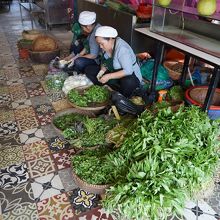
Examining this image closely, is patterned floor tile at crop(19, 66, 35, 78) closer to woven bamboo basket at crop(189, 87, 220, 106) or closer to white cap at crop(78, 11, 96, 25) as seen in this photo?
white cap at crop(78, 11, 96, 25)

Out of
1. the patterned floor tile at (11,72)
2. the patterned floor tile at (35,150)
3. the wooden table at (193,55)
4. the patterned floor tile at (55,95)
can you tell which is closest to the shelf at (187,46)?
the wooden table at (193,55)

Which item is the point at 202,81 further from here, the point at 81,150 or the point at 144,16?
the point at 81,150

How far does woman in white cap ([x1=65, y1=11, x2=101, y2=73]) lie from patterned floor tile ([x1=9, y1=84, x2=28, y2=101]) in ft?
2.54

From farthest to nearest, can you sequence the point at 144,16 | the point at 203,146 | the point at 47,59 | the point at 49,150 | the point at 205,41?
1. the point at 47,59
2. the point at 144,16
3. the point at 205,41
4. the point at 49,150
5. the point at 203,146

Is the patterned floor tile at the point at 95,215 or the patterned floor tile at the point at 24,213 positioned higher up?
the patterned floor tile at the point at 95,215

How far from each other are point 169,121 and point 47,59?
10.1ft

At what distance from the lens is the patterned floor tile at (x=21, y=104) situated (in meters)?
3.21

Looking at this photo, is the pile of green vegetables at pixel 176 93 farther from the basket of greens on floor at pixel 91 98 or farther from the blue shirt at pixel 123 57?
the basket of greens on floor at pixel 91 98

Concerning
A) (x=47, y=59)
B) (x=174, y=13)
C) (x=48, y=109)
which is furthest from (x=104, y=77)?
(x=47, y=59)

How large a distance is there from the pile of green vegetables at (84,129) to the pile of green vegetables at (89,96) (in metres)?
0.19

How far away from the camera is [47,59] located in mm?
4359

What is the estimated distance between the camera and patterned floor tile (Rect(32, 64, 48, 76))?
13.6 feet

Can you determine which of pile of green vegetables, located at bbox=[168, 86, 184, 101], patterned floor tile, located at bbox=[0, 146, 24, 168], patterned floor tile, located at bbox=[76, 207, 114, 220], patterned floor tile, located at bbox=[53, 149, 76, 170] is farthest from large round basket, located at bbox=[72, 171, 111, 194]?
pile of green vegetables, located at bbox=[168, 86, 184, 101]

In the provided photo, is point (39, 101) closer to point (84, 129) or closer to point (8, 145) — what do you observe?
point (8, 145)
